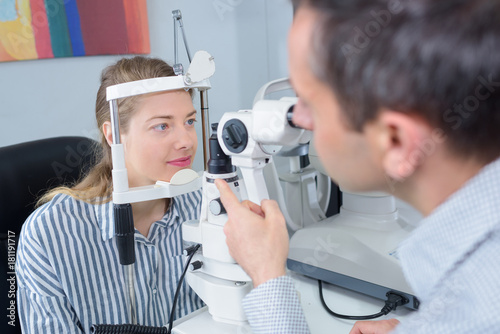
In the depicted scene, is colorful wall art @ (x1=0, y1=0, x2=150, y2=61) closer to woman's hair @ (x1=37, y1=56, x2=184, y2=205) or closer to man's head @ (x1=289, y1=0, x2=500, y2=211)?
woman's hair @ (x1=37, y1=56, x2=184, y2=205)

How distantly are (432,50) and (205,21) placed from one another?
1.65m

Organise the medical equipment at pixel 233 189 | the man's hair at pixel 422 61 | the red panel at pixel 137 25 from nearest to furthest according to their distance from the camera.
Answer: the man's hair at pixel 422 61 < the medical equipment at pixel 233 189 < the red panel at pixel 137 25

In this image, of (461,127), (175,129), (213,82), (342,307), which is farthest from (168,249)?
(213,82)

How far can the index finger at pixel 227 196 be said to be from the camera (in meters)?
0.78

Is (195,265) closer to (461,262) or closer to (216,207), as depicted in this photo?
(216,207)

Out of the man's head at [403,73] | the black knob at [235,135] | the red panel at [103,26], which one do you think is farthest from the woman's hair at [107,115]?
the man's head at [403,73]

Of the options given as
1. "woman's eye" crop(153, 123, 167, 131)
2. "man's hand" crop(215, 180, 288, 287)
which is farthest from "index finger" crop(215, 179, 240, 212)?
"woman's eye" crop(153, 123, 167, 131)

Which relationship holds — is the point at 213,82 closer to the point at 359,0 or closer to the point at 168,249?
the point at 168,249

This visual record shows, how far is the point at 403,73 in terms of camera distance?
0.48m

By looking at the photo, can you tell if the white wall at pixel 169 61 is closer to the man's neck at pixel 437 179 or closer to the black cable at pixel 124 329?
the black cable at pixel 124 329

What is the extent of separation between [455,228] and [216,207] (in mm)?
399

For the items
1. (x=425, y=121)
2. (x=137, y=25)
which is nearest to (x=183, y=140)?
(x=425, y=121)

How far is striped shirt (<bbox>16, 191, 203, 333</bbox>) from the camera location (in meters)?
1.00

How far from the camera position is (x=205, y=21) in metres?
1.98
